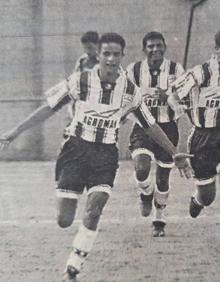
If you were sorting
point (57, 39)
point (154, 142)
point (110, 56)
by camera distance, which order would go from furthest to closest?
point (57, 39) < point (154, 142) < point (110, 56)

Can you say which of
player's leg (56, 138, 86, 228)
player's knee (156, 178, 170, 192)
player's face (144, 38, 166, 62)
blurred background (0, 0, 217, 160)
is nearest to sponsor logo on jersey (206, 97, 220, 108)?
player's face (144, 38, 166, 62)

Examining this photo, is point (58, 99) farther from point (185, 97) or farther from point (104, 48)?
point (185, 97)

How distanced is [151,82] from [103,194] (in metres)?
2.42

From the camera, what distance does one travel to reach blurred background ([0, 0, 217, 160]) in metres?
14.2

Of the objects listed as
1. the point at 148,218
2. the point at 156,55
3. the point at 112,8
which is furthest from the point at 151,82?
the point at 112,8

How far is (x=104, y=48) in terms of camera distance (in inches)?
254

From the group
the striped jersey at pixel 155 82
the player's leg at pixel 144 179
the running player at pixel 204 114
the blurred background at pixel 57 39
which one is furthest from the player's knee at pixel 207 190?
the blurred background at pixel 57 39

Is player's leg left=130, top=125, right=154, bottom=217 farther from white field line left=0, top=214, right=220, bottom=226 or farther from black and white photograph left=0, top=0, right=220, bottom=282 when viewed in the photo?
white field line left=0, top=214, right=220, bottom=226

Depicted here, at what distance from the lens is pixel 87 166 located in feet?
21.4

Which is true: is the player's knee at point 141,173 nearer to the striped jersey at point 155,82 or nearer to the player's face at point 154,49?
the striped jersey at point 155,82

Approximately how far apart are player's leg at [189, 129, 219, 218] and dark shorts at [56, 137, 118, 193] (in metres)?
1.79

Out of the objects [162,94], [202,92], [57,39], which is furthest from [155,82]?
[57,39]

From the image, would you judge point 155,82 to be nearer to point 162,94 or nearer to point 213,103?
point 162,94

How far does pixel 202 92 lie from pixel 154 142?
2.61 feet
